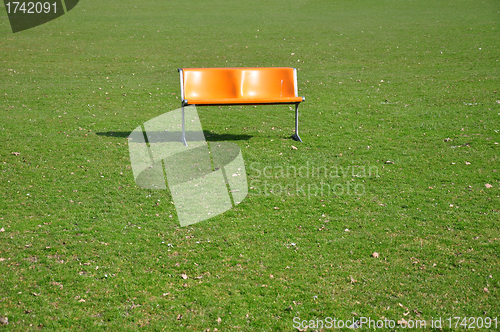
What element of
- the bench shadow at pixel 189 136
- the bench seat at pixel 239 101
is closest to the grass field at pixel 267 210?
the bench shadow at pixel 189 136

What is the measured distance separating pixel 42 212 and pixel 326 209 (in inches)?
143

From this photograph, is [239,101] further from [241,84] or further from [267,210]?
[267,210]

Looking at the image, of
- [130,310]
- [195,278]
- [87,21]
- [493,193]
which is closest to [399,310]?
[195,278]

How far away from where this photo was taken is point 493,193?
20.9 ft

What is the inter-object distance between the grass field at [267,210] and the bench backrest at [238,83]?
2.46 feet

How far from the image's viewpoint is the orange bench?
342 inches

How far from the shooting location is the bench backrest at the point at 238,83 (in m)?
8.71

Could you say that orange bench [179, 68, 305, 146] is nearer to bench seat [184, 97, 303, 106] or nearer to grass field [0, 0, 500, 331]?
bench seat [184, 97, 303, 106]

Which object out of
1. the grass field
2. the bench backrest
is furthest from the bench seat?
the grass field

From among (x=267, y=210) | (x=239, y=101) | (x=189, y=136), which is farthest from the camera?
(x=189, y=136)

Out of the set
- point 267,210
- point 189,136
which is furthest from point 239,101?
point 267,210

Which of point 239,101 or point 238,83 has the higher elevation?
point 238,83

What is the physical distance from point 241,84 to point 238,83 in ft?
0.21

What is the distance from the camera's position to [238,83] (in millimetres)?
8906
